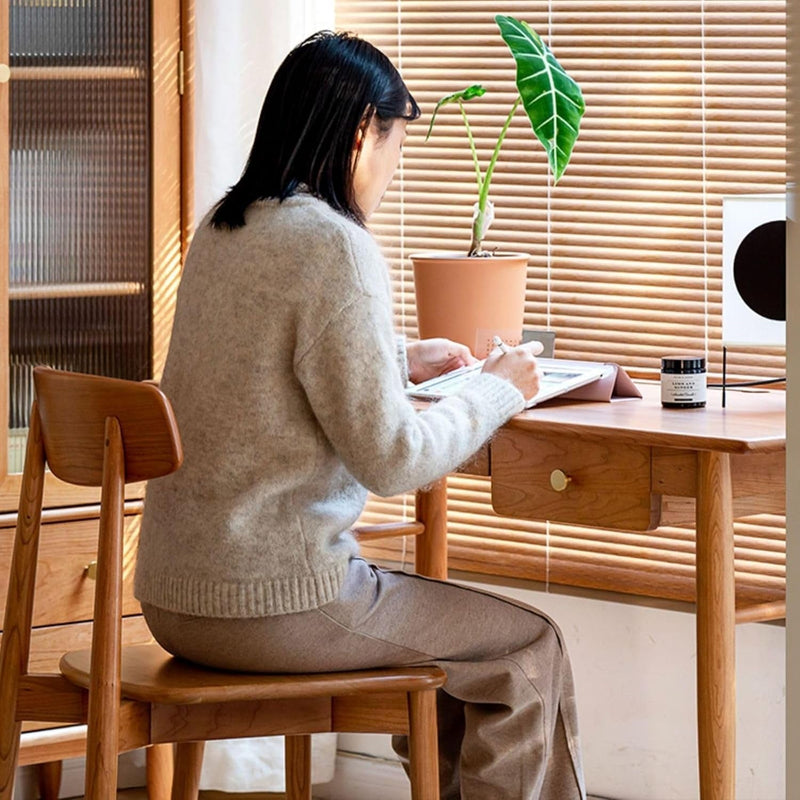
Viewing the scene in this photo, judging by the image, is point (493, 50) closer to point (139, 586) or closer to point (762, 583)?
point (762, 583)

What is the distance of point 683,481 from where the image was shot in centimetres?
154

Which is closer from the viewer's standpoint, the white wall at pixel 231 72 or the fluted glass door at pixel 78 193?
the fluted glass door at pixel 78 193

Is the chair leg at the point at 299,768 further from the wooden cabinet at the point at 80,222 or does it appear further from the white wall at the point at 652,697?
the white wall at the point at 652,697

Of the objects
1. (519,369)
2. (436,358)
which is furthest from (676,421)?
(436,358)

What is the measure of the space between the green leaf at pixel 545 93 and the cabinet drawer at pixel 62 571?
925 millimetres

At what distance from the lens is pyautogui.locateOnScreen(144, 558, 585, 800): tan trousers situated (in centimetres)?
141

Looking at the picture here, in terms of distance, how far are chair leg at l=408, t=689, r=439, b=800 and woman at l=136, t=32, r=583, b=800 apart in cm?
4

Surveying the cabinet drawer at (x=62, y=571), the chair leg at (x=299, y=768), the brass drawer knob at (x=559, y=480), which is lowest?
the chair leg at (x=299, y=768)

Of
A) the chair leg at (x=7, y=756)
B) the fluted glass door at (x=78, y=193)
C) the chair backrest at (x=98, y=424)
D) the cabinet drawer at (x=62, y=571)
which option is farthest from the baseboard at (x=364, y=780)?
the chair backrest at (x=98, y=424)

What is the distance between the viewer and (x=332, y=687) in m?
1.39

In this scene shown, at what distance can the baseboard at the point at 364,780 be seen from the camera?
2535mm

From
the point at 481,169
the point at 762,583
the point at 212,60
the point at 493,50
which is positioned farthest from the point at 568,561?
the point at 212,60

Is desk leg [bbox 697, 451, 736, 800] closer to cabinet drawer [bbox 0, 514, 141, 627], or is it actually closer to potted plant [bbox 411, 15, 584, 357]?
potted plant [bbox 411, 15, 584, 357]

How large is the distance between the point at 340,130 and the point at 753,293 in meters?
0.62
